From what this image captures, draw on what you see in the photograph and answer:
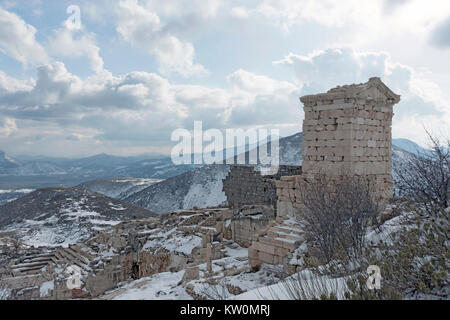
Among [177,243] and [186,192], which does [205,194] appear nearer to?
[186,192]

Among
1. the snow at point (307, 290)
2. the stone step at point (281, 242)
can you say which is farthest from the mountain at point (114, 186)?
the snow at point (307, 290)

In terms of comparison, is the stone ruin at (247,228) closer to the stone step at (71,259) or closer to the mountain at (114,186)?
the stone step at (71,259)

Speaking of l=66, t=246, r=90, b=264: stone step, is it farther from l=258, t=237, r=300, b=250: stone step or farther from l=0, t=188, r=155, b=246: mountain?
l=258, t=237, r=300, b=250: stone step

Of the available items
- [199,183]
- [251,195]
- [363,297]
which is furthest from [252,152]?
[363,297]

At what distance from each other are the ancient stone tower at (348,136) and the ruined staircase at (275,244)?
1244 millimetres

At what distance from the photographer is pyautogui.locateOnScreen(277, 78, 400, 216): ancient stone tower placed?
9.27m

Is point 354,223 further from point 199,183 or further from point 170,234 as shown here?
point 199,183

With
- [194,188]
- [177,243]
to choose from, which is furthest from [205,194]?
[177,243]

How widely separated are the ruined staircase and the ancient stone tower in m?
1.24

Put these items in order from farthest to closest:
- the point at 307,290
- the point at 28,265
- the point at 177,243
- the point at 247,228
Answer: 1. the point at 28,265
2. the point at 177,243
3. the point at 247,228
4. the point at 307,290

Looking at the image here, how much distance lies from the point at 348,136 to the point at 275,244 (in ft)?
12.4

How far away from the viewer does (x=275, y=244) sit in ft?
27.5

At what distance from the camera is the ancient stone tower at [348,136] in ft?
30.4
